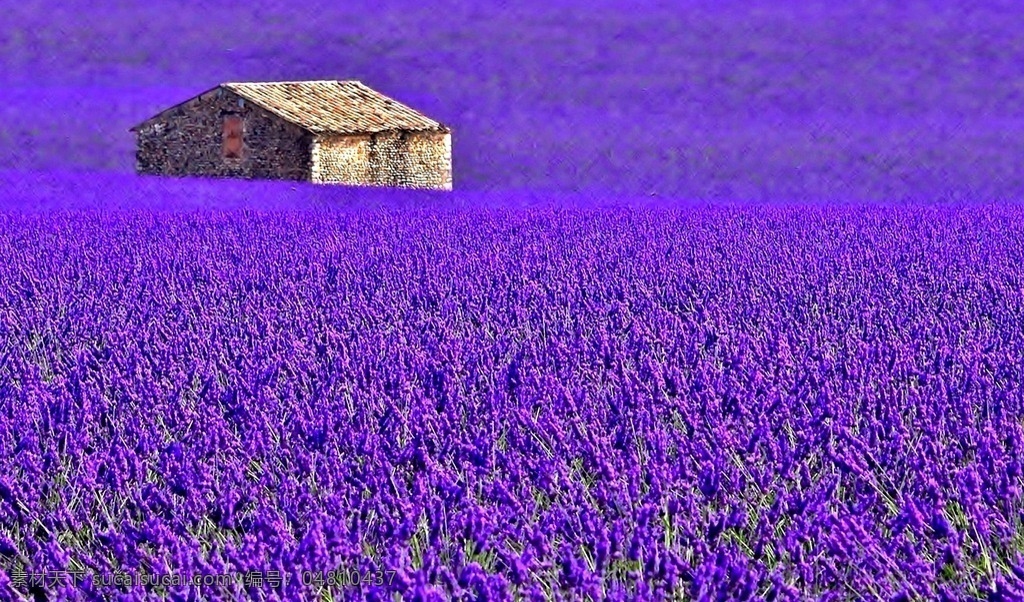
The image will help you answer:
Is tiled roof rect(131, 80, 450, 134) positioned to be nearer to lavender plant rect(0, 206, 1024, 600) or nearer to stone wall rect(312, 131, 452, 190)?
stone wall rect(312, 131, 452, 190)

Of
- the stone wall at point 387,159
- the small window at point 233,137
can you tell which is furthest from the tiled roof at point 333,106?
Answer: the small window at point 233,137

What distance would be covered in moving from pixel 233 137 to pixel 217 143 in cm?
40

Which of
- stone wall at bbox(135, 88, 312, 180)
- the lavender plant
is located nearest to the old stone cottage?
stone wall at bbox(135, 88, 312, 180)

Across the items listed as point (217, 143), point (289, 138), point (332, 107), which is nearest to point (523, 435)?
point (289, 138)

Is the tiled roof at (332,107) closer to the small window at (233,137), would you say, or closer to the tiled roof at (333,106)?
the tiled roof at (333,106)

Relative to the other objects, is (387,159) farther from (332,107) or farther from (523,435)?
(523,435)

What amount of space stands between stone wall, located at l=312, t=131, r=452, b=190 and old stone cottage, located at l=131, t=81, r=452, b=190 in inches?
0.6

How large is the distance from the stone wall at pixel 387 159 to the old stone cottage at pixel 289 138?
2 cm

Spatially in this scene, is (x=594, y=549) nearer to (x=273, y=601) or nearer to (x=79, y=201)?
(x=273, y=601)

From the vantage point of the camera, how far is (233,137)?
22219 millimetres

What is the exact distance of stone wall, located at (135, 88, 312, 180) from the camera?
847 inches

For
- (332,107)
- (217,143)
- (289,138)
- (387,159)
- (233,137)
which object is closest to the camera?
(289,138)

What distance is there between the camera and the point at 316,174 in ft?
70.0

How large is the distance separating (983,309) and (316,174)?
653 inches
